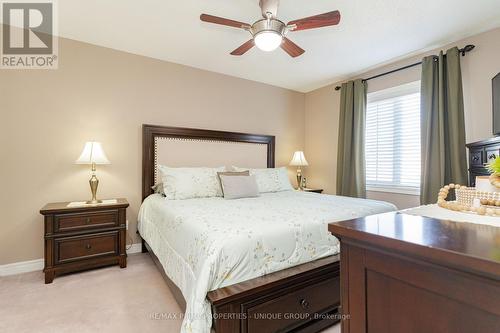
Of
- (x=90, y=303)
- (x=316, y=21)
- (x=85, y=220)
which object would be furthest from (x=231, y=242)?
(x=85, y=220)

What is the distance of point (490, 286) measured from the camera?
434mm

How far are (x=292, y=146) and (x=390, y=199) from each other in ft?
6.17

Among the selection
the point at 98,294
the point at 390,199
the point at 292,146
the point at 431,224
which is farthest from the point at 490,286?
the point at 292,146

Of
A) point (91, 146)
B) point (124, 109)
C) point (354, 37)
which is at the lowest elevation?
point (91, 146)

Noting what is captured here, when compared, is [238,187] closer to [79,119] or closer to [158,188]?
[158,188]

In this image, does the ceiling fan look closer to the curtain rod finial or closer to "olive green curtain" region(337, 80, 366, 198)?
the curtain rod finial

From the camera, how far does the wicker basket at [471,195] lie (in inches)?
31.1

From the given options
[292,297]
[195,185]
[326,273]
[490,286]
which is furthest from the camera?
[195,185]

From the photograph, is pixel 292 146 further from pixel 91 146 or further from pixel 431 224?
pixel 431 224

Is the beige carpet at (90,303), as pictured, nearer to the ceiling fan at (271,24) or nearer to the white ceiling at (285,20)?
the ceiling fan at (271,24)

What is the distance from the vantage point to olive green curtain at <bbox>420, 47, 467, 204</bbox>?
272 centimetres

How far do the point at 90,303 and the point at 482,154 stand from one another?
11.9 ft

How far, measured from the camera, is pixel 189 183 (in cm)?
292

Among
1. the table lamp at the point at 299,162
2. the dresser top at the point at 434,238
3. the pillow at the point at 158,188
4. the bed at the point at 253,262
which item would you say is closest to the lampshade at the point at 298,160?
the table lamp at the point at 299,162
